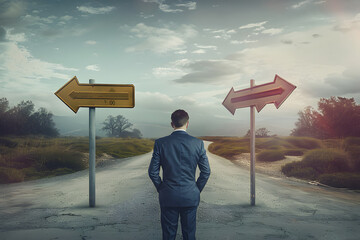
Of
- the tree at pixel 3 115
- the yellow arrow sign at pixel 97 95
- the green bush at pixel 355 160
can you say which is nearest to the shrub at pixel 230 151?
the green bush at pixel 355 160

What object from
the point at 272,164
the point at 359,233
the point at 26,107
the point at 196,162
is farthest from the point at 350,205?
the point at 26,107

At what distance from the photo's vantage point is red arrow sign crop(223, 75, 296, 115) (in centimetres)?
645

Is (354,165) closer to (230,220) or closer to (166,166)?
(230,220)

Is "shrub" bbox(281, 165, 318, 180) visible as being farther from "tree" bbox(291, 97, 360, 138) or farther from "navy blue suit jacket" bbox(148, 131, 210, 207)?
"tree" bbox(291, 97, 360, 138)

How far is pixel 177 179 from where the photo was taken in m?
3.58

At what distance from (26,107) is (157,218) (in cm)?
5590

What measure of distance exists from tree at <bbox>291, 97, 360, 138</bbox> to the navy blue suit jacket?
41.4 meters

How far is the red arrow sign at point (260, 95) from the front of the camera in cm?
645

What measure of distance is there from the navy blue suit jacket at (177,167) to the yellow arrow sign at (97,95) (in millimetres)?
3445

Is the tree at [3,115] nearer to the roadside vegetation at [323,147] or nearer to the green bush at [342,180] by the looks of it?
the roadside vegetation at [323,147]

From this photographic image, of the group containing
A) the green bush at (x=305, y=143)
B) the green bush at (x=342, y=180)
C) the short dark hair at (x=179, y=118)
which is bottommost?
the green bush at (x=342, y=180)

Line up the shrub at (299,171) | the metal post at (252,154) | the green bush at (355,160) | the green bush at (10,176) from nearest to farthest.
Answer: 1. the metal post at (252,154)
2. the green bush at (10,176)
3. the shrub at (299,171)
4. the green bush at (355,160)

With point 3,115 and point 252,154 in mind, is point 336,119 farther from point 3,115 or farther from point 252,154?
point 3,115

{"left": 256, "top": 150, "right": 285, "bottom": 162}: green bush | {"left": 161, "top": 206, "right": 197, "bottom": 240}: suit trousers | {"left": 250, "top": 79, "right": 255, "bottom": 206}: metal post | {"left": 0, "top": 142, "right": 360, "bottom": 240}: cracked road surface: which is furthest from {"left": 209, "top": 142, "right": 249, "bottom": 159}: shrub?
{"left": 161, "top": 206, "right": 197, "bottom": 240}: suit trousers
